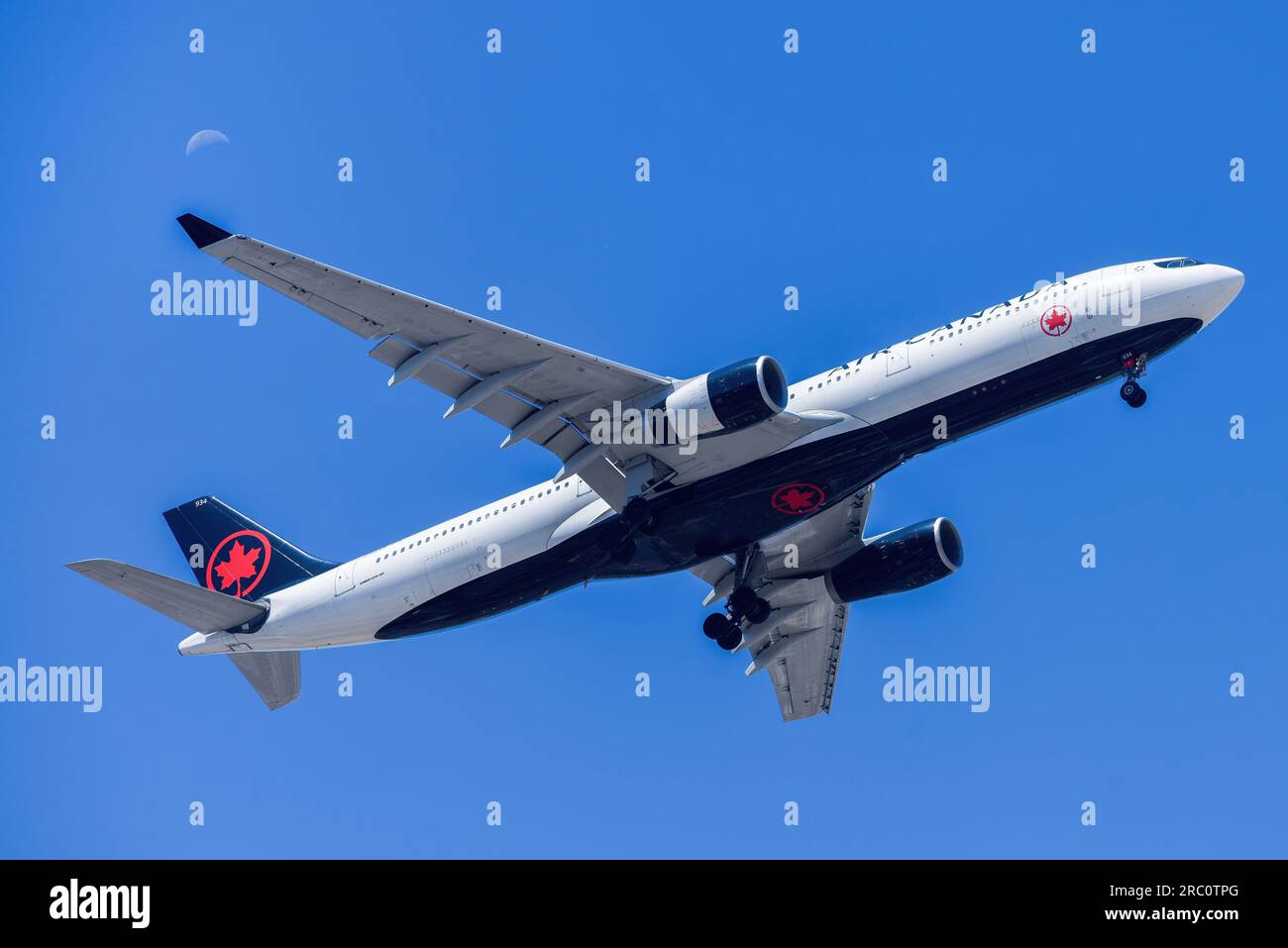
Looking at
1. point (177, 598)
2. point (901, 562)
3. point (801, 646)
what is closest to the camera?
point (177, 598)

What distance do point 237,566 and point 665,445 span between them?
14699 millimetres

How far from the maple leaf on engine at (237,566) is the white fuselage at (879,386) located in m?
3.62

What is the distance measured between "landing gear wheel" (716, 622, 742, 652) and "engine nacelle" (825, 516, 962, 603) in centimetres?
300

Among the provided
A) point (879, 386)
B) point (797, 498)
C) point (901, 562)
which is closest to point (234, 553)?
point (797, 498)

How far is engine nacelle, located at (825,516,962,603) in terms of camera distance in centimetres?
4278

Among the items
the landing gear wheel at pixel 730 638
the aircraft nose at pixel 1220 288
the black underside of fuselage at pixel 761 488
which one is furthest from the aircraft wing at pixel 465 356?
the aircraft nose at pixel 1220 288

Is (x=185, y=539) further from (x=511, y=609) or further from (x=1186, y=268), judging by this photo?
(x=1186, y=268)

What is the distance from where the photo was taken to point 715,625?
145 ft

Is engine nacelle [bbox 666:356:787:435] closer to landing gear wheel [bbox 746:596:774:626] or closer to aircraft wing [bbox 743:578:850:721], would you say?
landing gear wheel [bbox 746:596:774:626]

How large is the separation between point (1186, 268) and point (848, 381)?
8034 millimetres

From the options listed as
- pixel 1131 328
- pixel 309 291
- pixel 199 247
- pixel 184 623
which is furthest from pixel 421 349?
pixel 1131 328

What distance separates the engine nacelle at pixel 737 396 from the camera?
3588 cm

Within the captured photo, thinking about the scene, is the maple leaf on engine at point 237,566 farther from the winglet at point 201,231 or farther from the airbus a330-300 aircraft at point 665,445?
the winglet at point 201,231

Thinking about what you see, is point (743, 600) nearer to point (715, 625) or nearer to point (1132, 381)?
point (715, 625)
